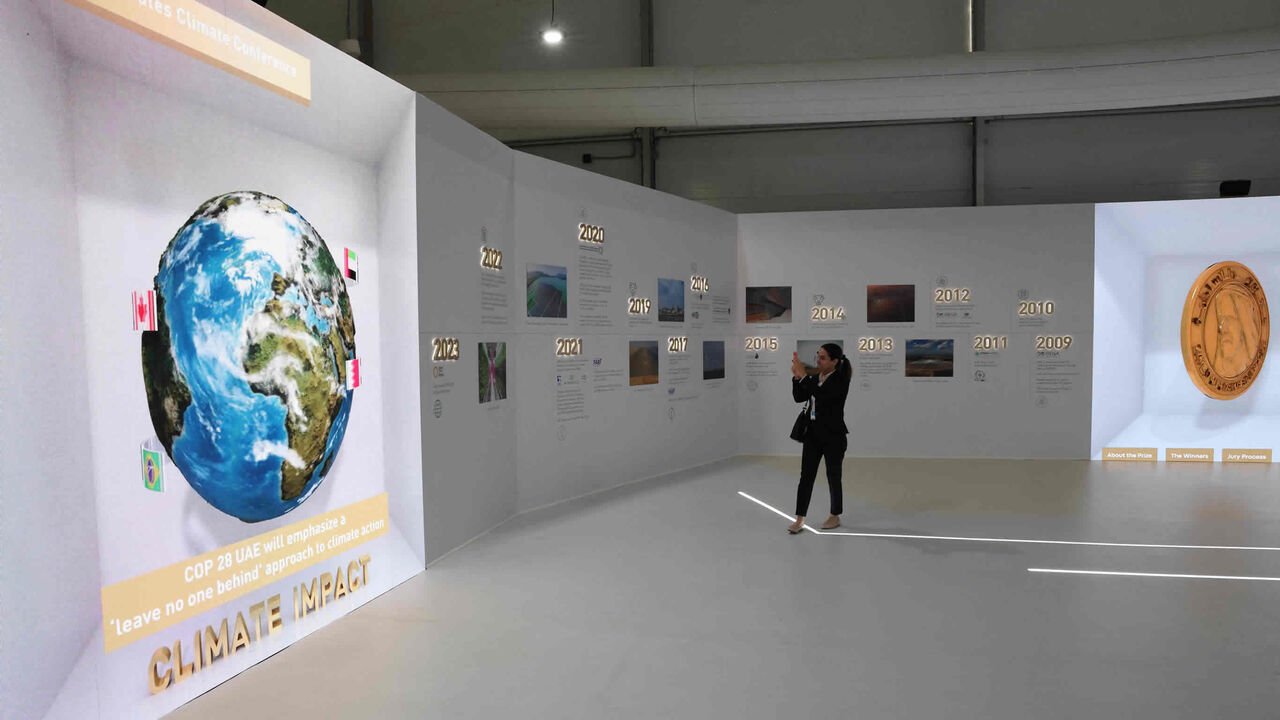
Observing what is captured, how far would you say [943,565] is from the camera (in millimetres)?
6191

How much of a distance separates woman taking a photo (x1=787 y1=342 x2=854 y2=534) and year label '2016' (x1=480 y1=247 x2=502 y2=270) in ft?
9.72

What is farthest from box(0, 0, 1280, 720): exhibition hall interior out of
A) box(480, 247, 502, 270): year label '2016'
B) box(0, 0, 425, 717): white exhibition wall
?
box(480, 247, 502, 270): year label '2016'

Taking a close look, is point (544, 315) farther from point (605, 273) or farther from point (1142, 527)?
point (1142, 527)

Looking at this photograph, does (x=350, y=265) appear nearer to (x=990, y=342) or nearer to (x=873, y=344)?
(x=873, y=344)

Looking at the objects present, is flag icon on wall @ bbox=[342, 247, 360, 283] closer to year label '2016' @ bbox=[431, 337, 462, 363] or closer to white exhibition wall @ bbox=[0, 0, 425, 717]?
white exhibition wall @ bbox=[0, 0, 425, 717]

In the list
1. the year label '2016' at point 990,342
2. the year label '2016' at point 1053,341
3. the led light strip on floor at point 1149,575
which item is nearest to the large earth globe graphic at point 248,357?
the led light strip on floor at point 1149,575

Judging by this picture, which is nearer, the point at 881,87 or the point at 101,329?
the point at 101,329

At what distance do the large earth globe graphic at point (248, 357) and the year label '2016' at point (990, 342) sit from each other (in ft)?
31.4

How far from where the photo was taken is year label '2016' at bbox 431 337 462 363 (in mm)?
6273

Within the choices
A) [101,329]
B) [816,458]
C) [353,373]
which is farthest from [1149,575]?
[101,329]

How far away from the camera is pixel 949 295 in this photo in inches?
460

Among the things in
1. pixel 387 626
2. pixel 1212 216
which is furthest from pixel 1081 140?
pixel 387 626

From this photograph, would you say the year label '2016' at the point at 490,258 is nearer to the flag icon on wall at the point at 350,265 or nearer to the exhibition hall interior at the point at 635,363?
the exhibition hall interior at the point at 635,363

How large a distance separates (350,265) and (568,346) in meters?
3.63
